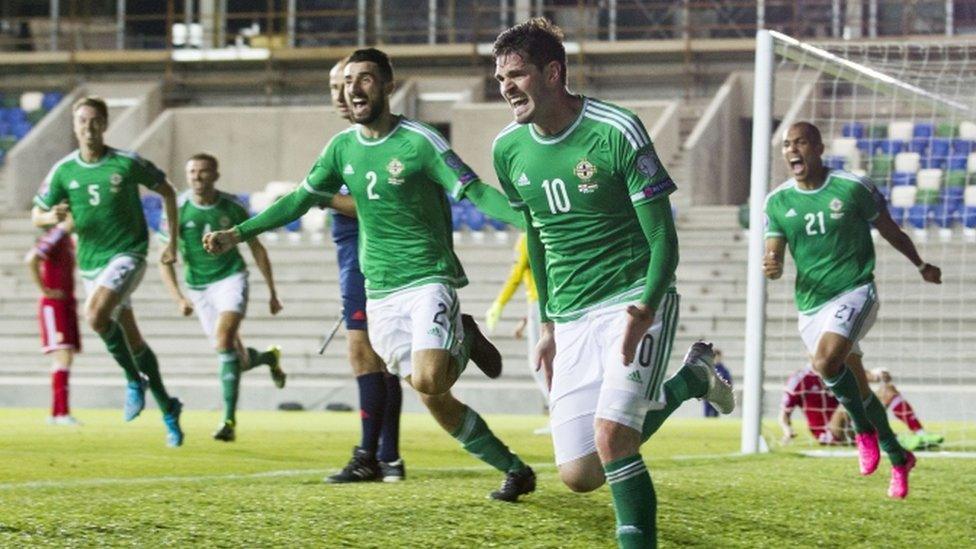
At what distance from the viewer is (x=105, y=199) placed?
12.4 meters

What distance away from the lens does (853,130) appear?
26906 mm

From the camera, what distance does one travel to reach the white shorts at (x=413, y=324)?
8219 mm

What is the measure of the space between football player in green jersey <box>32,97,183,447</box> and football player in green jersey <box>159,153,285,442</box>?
2.68 ft

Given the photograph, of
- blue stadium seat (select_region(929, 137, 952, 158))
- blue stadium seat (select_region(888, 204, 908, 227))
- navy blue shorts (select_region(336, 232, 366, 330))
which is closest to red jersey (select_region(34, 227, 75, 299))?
navy blue shorts (select_region(336, 232, 366, 330))

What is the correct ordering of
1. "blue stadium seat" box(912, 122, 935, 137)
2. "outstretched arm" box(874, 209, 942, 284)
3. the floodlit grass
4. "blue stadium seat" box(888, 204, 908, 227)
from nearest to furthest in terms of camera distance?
the floodlit grass, "outstretched arm" box(874, 209, 942, 284), "blue stadium seat" box(888, 204, 908, 227), "blue stadium seat" box(912, 122, 935, 137)

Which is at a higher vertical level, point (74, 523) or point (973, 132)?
point (973, 132)

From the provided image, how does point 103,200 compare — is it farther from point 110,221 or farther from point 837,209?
point 837,209

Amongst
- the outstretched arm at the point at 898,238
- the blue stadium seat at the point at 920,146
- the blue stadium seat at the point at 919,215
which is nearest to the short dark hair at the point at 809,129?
the outstretched arm at the point at 898,238

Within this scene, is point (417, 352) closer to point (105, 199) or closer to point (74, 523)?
point (74, 523)

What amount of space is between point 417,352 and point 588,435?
1.70 metres

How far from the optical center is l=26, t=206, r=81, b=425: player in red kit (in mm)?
15070

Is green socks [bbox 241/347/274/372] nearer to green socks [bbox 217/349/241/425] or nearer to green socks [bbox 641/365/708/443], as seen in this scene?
green socks [bbox 217/349/241/425]

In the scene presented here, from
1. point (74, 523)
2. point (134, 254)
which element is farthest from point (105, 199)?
point (74, 523)

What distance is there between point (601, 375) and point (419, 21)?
2929 cm
